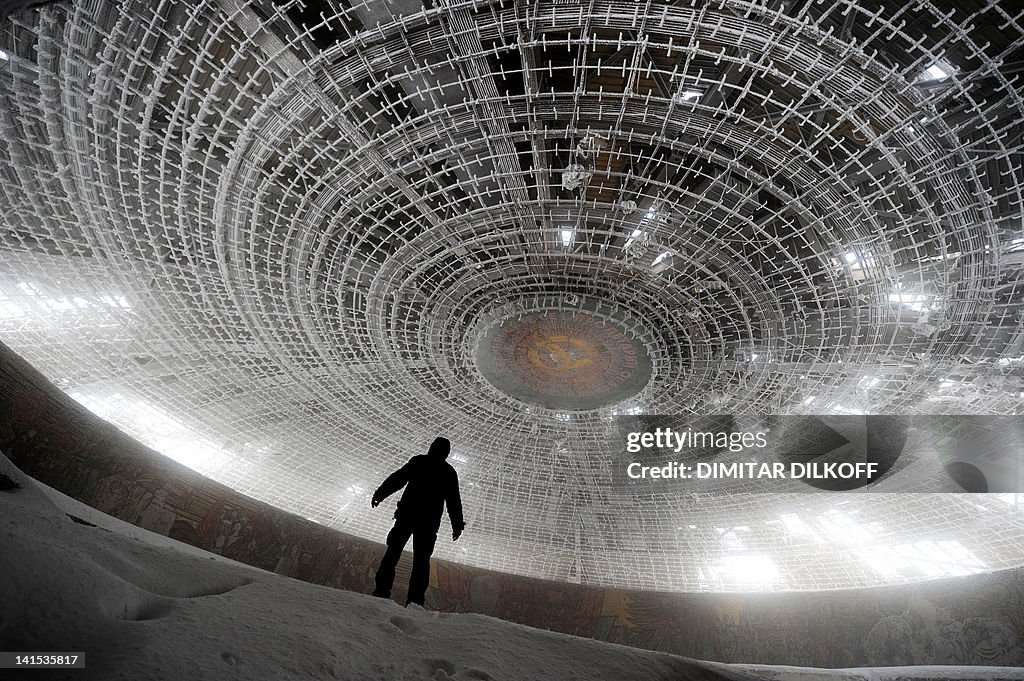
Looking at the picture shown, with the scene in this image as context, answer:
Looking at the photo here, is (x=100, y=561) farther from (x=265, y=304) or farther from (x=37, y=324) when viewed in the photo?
(x=37, y=324)

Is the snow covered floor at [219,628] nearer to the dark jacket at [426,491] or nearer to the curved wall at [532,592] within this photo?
the dark jacket at [426,491]

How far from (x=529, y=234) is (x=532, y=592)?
28.3 ft

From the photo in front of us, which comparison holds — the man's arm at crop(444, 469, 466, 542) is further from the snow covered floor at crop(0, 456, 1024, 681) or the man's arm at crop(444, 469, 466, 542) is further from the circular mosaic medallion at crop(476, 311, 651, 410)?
the circular mosaic medallion at crop(476, 311, 651, 410)

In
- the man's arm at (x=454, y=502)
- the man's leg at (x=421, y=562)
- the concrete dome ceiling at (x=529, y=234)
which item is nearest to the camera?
the man's leg at (x=421, y=562)

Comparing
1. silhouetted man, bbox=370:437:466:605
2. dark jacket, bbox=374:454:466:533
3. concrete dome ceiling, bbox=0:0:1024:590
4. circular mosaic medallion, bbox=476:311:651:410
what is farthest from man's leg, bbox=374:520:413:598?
circular mosaic medallion, bbox=476:311:651:410

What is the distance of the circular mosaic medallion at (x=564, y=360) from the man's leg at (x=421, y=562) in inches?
263

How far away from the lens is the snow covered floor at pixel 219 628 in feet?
6.88

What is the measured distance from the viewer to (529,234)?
953 centimetres

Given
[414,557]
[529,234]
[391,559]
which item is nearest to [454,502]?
[414,557]

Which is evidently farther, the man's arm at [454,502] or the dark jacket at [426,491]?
the man's arm at [454,502]

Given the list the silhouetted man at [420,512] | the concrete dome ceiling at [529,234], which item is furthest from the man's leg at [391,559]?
the concrete dome ceiling at [529,234]

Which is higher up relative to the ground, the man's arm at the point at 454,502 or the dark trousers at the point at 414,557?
the man's arm at the point at 454,502

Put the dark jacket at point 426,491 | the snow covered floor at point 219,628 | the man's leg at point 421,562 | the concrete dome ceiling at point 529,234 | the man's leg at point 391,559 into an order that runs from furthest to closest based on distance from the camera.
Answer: the concrete dome ceiling at point 529,234
the dark jacket at point 426,491
the man's leg at point 421,562
the man's leg at point 391,559
the snow covered floor at point 219,628

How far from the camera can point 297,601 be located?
10.9 feet
